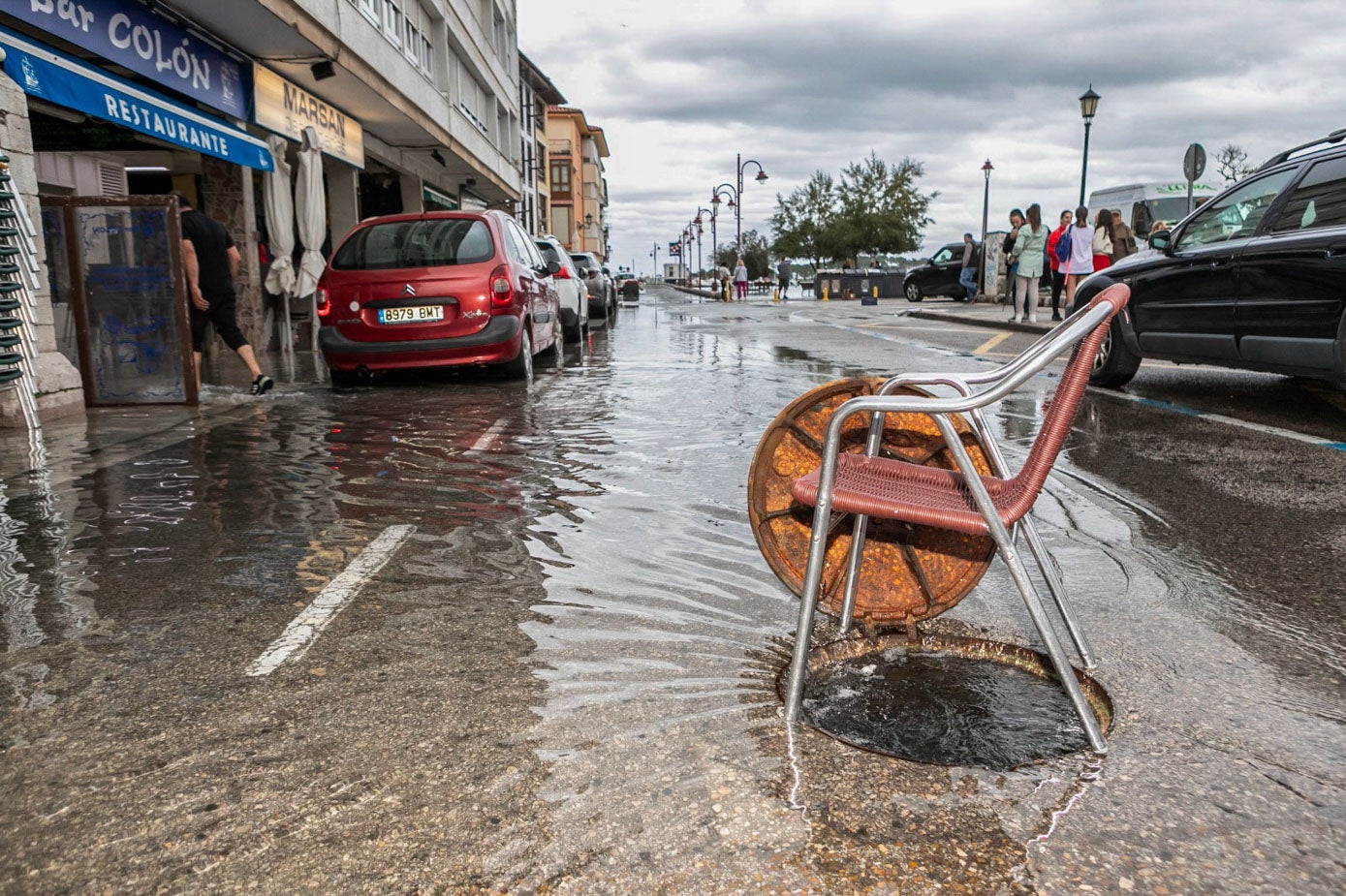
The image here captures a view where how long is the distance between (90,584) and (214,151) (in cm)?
1118

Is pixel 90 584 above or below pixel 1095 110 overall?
below

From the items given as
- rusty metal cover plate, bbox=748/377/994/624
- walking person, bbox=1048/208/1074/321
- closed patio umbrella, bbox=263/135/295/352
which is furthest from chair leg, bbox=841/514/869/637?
walking person, bbox=1048/208/1074/321

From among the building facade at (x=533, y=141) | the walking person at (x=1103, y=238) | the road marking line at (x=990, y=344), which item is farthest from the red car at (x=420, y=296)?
the building facade at (x=533, y=141)

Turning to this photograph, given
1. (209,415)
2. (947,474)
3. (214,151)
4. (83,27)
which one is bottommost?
(209,415)

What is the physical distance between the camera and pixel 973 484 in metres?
2.47

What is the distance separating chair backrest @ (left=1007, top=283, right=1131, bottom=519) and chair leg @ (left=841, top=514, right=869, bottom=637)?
53 centimetres

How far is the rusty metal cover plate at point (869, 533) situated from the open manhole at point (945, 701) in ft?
0.47

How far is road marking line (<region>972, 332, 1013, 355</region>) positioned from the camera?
564 inches

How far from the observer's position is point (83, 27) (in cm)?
1107

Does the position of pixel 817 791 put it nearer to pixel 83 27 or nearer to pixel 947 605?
pixel 947 605

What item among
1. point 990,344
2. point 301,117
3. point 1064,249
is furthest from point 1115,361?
point 301,117

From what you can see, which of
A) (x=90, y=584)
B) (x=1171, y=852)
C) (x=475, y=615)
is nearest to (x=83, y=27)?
(x=90, y=584)

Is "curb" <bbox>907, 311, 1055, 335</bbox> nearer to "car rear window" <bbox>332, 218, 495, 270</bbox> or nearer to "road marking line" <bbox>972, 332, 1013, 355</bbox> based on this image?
"road marking line" <bbox>972, 332, 1013, 355</bbox>

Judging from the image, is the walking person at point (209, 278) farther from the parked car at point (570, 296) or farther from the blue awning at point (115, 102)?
the parked car at point (570, 296)
